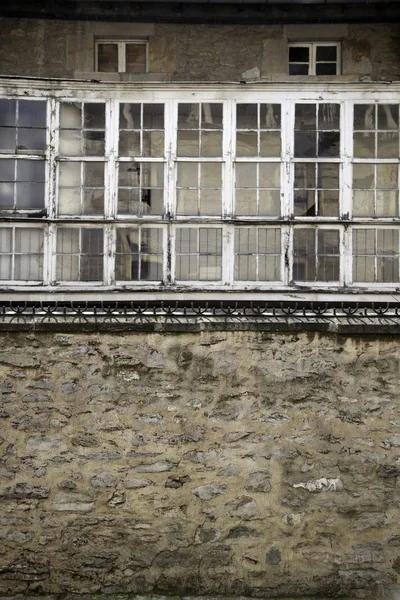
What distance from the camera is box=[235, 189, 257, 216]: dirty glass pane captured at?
344 inches

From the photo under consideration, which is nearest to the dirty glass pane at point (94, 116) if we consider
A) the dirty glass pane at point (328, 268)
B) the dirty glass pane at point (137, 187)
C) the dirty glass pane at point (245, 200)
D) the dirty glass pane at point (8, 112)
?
the dirty glass pane at point (137, 187)

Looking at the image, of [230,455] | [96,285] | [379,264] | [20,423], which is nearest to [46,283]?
[96,285]

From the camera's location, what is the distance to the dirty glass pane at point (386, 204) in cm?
874

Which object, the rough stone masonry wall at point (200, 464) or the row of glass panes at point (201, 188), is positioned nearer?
the rough stone masonry wall at point (200, 464)

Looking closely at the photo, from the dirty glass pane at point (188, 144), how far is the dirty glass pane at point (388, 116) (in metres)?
2.05

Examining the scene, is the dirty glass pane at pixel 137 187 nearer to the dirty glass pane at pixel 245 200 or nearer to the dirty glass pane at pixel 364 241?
the dirty glass pane at pixel 245 200

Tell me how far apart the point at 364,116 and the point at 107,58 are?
3.93 metres

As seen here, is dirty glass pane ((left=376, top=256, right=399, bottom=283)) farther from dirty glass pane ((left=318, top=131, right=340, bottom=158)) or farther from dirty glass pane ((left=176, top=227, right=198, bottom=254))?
dirty glass pane ((left=176, top=227, right=198, bottom=254))

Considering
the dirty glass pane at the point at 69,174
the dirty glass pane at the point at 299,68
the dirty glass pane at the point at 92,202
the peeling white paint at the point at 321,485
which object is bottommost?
the peeling white paint at the point at 321,485

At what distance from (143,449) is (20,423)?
1223 mm

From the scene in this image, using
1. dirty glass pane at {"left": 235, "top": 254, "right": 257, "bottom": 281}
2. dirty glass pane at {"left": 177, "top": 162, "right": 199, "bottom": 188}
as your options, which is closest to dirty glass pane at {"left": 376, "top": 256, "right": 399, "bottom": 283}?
dirty glass pane at {"left": 235, "top": 254, "right": 257, "bottom": 281}

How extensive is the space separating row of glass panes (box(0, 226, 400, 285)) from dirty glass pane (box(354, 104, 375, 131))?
1150mm

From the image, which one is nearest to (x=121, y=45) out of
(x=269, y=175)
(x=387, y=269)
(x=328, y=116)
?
(x=269, y=175)

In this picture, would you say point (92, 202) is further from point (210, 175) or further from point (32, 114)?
point (210, 175)
